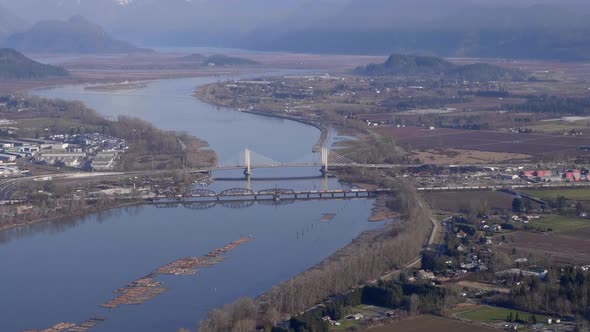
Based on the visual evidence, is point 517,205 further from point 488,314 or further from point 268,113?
point 268,113

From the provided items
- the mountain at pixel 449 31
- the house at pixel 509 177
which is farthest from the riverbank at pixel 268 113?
the mountain at pixel 449 31

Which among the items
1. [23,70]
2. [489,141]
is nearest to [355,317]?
[489,141]

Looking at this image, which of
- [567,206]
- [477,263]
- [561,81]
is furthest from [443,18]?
[477,263]

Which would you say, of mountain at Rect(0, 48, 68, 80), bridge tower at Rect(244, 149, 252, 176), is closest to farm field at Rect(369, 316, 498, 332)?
bridge tower at Rect(244, 149, 252, 176)

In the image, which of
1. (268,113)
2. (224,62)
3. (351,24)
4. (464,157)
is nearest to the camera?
(464,157)

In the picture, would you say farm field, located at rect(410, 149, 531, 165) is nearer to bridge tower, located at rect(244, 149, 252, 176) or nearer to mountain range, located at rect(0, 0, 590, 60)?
bridge tower, located at rect(244, 149, 252, 176)

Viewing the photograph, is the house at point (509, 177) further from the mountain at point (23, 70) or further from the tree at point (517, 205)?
the mountain at point (23, 70)
